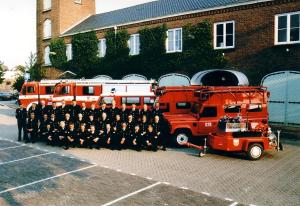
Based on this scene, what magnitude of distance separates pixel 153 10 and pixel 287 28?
1305 centimetres

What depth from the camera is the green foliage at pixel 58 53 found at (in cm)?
3466

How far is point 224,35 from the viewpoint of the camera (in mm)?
22562

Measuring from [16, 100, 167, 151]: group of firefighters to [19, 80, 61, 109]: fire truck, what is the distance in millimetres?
10122

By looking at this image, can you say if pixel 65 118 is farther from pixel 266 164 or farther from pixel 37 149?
pixel 266 164

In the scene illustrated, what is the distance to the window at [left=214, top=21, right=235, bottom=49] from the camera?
22.2 m

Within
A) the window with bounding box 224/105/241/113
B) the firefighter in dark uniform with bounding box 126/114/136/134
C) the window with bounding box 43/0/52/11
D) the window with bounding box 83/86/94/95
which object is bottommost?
the firefighter in dark uniform with bounding box 126/114/136/134

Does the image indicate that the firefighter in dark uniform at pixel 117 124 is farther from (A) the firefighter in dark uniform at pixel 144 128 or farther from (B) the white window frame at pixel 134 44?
(B) the white window frame at pixel 134 44

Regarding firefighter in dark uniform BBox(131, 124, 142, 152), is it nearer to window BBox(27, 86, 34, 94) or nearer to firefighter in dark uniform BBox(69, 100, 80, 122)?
firefighter in dark uniform BBox(69, 100, 80, 122)

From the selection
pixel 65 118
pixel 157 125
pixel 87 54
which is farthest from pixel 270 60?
pixel 87 54

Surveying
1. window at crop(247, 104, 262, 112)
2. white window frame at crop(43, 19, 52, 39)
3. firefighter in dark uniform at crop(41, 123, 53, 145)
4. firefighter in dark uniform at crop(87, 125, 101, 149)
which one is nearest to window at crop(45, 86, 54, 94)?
firefighter in dark uniform at crop(41, 123, 53, 145)

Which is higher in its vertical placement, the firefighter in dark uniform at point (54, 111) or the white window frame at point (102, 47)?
the white window frame at point (102, 47)

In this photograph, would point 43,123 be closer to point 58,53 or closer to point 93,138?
point 93,138

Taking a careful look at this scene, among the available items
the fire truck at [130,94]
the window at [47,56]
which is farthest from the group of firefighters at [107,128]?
the window at [47,56]

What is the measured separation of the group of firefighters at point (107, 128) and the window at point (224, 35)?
9.98 metres
